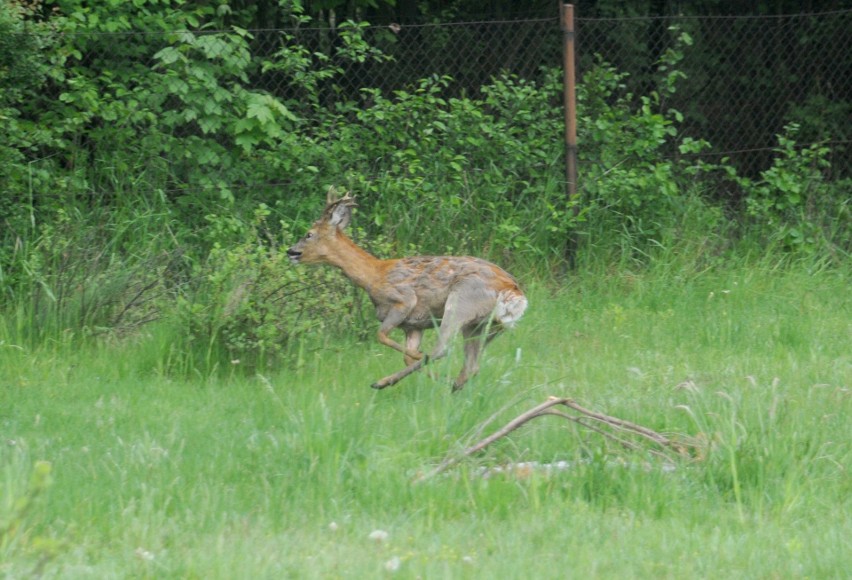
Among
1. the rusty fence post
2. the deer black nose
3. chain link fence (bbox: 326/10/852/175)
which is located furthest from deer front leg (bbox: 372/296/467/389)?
chain link fence (bbox: 326/10/852/175)

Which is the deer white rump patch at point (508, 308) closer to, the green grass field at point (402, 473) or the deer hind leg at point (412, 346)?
the green grass field at point (402, 473)

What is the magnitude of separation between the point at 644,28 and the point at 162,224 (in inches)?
205

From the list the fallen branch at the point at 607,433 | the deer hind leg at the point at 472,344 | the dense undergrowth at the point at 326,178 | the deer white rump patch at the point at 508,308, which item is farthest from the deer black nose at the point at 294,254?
the fallen branch at the point at 607,433

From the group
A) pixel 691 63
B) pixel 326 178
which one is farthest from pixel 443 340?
pixel 691 63

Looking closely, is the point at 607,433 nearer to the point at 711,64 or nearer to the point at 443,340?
the point at 443,340

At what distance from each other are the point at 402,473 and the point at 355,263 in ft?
10.6

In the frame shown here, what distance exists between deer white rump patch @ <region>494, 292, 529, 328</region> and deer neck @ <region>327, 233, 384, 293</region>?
1039 millimetres

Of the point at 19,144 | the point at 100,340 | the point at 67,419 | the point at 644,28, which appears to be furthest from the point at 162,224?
the point at 644,28

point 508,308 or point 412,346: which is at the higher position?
point 508,308

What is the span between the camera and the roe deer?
298 inches

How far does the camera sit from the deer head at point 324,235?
339 inches

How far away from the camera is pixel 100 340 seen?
8344 mm

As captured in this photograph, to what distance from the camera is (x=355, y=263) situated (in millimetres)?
8500

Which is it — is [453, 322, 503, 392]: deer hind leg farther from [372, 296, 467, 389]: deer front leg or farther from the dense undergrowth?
the dense undergrowth
